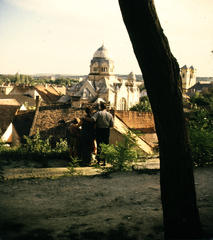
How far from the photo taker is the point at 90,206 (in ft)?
13.8

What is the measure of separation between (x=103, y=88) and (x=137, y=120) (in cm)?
4478

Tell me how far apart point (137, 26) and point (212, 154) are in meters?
5.21

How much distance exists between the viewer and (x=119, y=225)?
3.33m

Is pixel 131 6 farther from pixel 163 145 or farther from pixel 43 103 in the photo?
pixel 43 103

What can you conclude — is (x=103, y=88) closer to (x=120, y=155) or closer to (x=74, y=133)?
(x=74, y=133)

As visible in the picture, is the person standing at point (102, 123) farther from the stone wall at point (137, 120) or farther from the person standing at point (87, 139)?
the stone wall at point (137, 120)

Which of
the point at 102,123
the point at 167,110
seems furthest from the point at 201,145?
the point at 167,110

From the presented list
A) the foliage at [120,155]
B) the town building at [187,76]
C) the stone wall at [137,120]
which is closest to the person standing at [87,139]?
the foliage at [120,155]

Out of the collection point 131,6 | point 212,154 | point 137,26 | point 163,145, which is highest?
point 131,6

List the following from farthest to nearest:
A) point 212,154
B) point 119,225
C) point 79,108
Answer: point 79,108 < point 212,154 < point 119,225

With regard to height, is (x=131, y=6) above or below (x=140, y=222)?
above

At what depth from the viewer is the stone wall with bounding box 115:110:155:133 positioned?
69.5 feet

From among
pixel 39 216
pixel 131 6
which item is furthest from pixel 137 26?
pixel 39 216

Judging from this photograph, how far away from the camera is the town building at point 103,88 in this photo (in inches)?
2461
